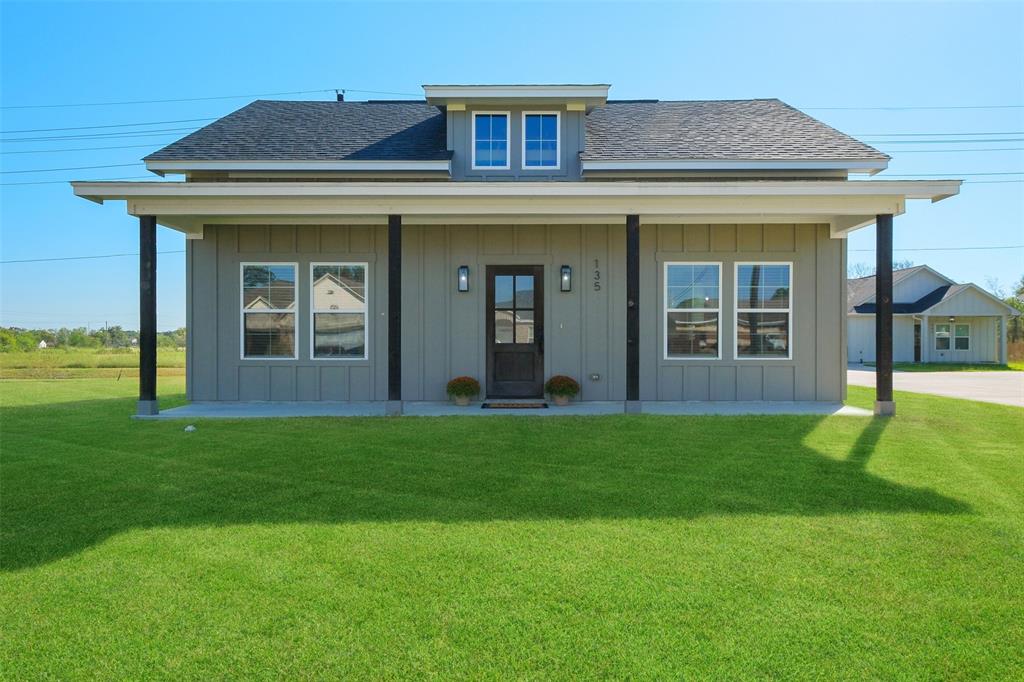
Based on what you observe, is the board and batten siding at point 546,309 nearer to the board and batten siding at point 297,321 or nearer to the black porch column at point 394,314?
the board and batten siding at point 297,321

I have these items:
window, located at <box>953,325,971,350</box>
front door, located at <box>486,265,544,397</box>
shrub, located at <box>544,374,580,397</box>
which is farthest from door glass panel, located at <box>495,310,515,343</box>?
window, located at <box>953,325,971,350</box>

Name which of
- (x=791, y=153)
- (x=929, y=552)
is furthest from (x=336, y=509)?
(x=791, y=153)

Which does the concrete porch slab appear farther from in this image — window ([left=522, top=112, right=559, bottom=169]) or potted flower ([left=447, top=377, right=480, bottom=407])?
window ([left=522, top=112, right=559, bottom=169])

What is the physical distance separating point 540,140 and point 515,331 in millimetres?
3191

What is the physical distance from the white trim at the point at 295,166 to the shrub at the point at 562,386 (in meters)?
3.76

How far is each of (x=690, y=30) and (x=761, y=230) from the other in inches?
149

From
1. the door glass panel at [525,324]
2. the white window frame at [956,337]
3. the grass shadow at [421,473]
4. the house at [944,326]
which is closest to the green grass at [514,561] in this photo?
the grass shadow at [421,473]

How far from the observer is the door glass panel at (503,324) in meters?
9.72

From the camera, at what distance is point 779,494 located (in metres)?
4.46

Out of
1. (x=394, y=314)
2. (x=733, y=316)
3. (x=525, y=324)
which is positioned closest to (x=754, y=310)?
(x=733, y=316)

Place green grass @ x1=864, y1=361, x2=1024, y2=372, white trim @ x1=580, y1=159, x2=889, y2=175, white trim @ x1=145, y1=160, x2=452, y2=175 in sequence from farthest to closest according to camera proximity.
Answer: green grass @ x1=864, y1=361, x2=1024, y2=372, white trim @ x1=145, y1=160, x2=452, y2=175, white trim @ x1=580, y1=159, x2=889, y2=175

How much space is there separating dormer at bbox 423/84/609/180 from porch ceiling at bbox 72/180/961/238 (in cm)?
186

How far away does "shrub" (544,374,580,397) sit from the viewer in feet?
29.8

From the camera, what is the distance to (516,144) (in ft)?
32.8
